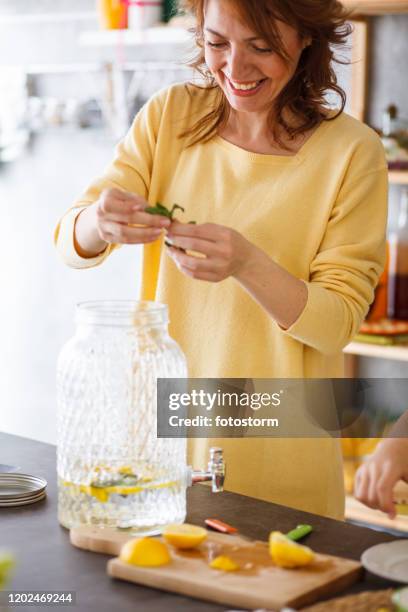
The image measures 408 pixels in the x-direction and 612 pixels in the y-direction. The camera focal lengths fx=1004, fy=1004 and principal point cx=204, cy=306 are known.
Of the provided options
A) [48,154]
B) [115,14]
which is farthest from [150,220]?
[48,154]

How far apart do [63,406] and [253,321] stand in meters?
0.51

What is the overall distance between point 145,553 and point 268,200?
855 mm

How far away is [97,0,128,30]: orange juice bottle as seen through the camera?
3.68 meters

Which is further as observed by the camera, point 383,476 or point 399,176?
point 399,176

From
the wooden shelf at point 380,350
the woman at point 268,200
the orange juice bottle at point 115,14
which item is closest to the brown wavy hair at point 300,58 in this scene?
the woman at point 268,200

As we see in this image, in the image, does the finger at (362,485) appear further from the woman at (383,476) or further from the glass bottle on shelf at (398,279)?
the glass bottle on shelf at (398,279)

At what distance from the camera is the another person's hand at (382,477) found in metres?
1.44

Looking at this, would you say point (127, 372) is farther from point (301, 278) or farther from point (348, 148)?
point (348, 148)

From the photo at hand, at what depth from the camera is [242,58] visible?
1804 mm

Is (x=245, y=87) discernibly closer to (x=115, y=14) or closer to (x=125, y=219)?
(x=125, y=219)

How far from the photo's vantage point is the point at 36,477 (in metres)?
1.70

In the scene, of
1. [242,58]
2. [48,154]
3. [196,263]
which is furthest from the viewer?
[48,154]

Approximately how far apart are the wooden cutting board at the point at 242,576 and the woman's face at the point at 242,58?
845 mm

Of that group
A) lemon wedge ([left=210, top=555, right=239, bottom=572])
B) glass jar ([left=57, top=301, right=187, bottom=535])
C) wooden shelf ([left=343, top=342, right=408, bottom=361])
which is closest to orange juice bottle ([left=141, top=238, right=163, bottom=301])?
glass jar ([left=57, top=301, right=187, bottom=535])
